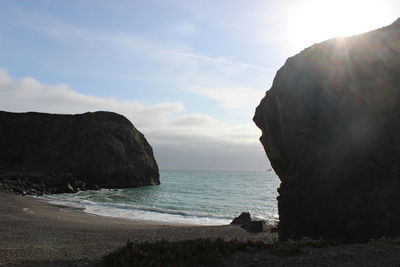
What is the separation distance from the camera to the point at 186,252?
933cm

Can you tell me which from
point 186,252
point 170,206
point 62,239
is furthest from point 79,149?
point 186,252

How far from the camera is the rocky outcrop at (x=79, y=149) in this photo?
83188mm

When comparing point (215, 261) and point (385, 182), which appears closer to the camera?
point (215, 261)

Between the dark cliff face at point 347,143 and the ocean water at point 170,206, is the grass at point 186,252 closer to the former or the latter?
the dark cliff face at point 347,143

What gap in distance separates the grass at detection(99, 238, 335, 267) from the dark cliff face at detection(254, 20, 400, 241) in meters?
3.59

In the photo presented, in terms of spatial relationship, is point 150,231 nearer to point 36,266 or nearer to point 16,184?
Result: point 36,266

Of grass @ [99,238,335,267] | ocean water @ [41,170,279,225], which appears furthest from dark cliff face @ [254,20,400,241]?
ocean water @ [41,170,279,225]

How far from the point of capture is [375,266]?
334 inches

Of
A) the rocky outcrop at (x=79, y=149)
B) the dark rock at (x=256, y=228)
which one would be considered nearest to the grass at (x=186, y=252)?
the dark rock at (x=256, y=228)

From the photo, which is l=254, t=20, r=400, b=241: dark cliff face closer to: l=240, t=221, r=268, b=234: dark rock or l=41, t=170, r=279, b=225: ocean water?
l=240, t=221, r=268, b=234: dark rock

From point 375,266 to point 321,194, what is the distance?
5.69m

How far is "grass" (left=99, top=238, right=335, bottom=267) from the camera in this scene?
8.84 m

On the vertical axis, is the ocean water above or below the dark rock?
below

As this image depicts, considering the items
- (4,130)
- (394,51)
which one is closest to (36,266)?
(394,51)
